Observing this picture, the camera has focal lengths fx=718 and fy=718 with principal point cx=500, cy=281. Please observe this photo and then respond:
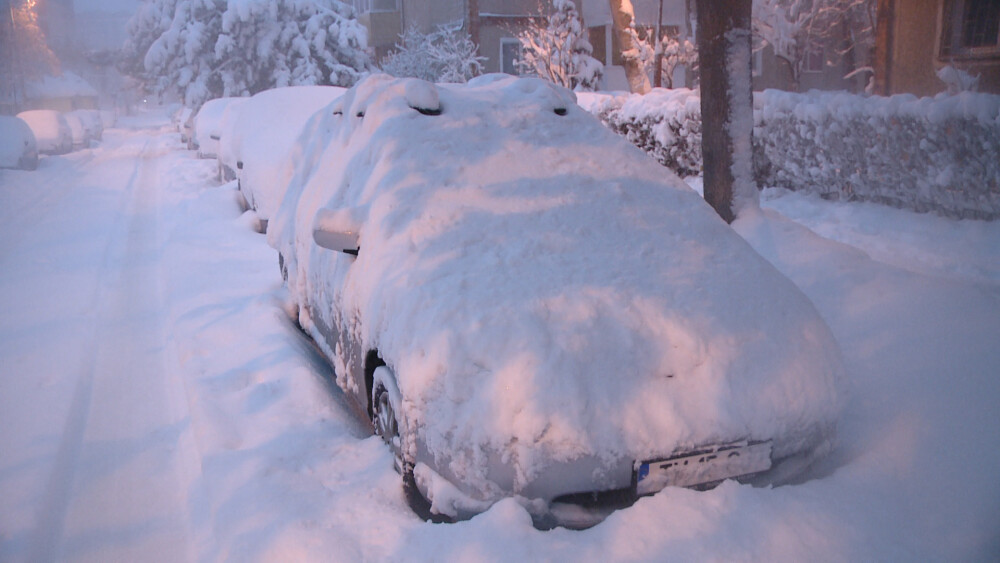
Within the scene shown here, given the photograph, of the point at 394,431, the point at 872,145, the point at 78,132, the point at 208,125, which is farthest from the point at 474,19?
the point at 394,431

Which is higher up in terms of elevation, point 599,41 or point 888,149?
point 599,41

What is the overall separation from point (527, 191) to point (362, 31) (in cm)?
2702

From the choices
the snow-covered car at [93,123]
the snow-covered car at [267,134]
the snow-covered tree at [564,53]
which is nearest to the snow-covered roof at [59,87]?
the snow-covered car at [93,123]

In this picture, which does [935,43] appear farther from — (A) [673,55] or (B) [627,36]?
(B) [627,36]

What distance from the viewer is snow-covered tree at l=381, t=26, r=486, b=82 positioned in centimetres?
2233

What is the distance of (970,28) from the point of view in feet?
45.0

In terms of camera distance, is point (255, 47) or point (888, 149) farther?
point (255, 47)

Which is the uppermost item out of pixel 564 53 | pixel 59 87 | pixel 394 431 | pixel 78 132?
pixel 59 87

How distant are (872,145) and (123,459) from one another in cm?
804

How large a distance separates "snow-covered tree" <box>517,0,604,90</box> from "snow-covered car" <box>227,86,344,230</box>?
7881 mm

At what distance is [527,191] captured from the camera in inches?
144

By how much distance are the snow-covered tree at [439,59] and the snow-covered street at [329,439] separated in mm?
16082

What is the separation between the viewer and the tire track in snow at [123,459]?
3266mm

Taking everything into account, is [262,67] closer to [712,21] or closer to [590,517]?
[712,21]
